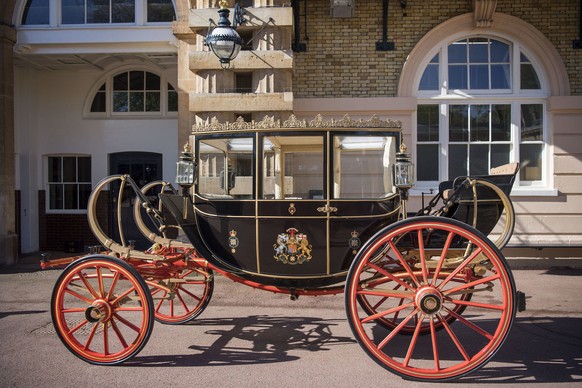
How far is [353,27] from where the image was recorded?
10.2m

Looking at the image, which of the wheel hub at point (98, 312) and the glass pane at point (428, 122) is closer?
the wheel hub at point (98, 312)

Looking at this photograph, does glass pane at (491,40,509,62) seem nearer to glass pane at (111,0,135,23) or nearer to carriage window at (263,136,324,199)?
carriage window at (263,136,324,199)

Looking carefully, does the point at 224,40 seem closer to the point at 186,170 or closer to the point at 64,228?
the point at 186,170

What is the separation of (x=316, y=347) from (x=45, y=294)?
4.70m

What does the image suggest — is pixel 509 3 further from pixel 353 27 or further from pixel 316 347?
pixel 316 347

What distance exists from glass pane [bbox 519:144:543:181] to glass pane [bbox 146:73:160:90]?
8.02m

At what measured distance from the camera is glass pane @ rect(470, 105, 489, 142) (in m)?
10.3

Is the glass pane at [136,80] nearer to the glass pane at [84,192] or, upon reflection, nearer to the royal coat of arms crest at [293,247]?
the glass pane at [84,192]

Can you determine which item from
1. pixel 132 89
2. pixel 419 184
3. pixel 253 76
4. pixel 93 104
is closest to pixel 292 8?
pixel 253 76

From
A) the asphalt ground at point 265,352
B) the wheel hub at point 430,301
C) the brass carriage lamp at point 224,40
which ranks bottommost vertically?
the asphalt ground at point 265,352

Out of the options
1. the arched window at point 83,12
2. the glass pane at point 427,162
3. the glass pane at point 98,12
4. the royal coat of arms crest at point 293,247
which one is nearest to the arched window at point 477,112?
the glass pane at point 427,162

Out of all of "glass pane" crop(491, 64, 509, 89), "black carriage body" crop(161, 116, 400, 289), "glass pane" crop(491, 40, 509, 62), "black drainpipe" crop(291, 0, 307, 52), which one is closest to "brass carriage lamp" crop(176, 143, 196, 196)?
"black carriage body" crop(161, 116, 400, 289)

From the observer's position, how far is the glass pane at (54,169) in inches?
515

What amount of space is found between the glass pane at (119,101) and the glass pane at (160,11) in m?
2.57
